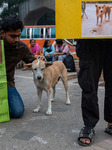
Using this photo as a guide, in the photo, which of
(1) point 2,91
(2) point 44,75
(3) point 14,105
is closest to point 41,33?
(2) point 44,75

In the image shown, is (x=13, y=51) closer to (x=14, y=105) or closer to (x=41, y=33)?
(x=14, y=105)

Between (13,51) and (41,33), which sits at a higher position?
(41,33)

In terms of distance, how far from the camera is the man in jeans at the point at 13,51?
296 centimetres

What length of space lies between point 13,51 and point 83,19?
162 centimetres

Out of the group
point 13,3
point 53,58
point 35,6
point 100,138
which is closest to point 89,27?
point 100,138

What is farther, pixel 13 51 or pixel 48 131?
pixel 13 51

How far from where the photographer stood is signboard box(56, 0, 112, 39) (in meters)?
1.94

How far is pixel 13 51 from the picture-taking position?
3.26 m

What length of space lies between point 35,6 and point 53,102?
2222cm

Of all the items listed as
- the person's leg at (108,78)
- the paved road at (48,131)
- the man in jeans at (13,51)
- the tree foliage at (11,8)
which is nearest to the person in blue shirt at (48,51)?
the paved road at (48,131)

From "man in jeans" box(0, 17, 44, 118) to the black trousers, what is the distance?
1.14 meters

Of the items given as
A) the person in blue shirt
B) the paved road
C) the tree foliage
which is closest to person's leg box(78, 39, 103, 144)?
the paved road

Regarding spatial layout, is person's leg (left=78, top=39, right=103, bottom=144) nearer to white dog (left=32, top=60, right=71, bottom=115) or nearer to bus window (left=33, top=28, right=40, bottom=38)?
white dog (left=32, top=60, right=71, bottom=115)

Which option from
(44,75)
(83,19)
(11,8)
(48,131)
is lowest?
(48,131)
